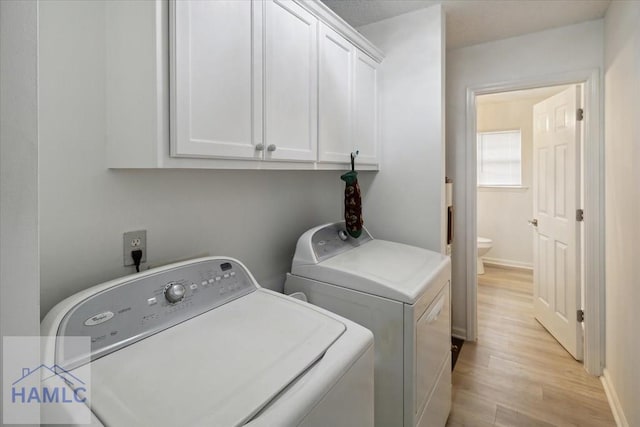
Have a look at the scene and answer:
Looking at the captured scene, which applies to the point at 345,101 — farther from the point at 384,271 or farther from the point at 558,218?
the point at 558,218

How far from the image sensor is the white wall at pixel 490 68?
2340 mm

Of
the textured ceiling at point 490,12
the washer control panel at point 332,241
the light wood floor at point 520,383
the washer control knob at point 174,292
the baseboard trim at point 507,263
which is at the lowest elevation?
the light wood floor at point 520,383

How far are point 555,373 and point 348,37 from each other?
266 centimetres

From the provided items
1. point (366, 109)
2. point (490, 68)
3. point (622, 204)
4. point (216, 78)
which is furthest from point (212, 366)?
point (490, 68)

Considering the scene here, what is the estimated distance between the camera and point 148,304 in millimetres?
982

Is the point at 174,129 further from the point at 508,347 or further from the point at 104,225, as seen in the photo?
the point at 508,347

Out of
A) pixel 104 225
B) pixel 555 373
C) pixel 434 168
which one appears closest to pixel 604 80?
pixel 434 168

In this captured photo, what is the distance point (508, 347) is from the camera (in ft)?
8.87

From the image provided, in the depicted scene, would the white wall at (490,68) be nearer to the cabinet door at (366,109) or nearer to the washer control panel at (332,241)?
the cabinet door at (366,109)

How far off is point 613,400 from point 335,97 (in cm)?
249

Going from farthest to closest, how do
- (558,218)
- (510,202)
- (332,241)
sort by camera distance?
(510,202)
(558,218)
(332,241)

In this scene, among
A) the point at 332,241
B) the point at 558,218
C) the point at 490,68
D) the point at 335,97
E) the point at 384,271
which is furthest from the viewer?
the point at 558,218

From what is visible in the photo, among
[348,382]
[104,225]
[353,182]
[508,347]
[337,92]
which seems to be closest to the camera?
[348,382]

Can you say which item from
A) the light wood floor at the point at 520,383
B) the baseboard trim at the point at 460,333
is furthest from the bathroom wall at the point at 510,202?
the baseboard trim at the point at 460,333
